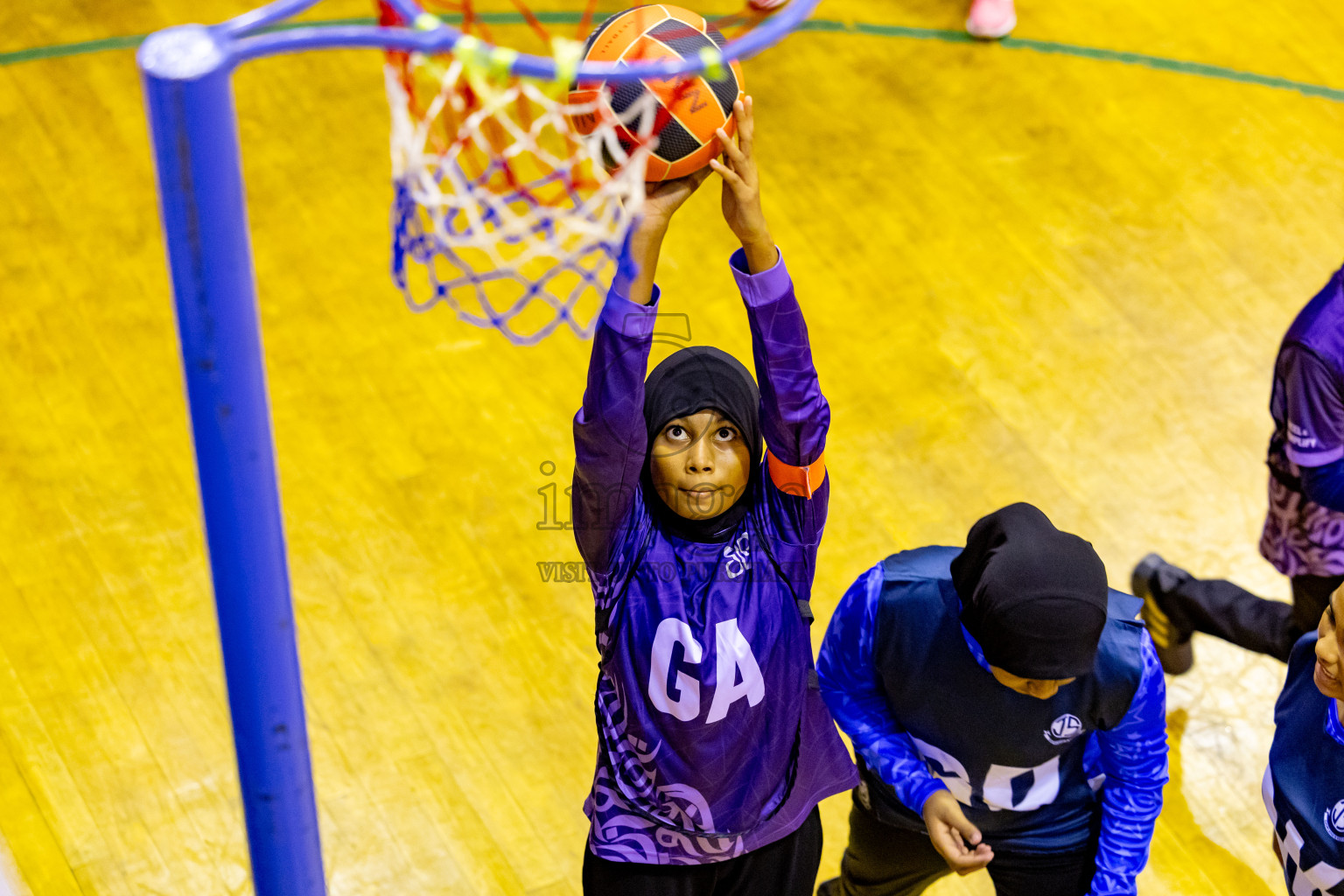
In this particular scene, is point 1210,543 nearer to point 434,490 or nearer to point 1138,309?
point 1138,309

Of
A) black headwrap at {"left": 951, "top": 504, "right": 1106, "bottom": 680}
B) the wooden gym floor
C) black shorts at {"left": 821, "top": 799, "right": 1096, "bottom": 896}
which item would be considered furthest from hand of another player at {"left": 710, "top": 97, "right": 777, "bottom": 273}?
the wooden gym floor

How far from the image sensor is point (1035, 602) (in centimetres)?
266

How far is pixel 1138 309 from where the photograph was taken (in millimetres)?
5156

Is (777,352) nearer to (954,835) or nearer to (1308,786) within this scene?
(954,835)

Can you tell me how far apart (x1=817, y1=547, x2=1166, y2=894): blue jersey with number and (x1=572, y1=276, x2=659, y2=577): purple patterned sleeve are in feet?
1.88

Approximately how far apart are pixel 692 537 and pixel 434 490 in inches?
76.7

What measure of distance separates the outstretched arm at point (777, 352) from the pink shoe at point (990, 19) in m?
3.75

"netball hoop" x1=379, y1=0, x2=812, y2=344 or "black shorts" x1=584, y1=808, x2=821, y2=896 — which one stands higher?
"netball hoop" x1=379, y1=0, x2=812, y2=344

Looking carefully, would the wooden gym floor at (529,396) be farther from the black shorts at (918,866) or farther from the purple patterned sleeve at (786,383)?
the purple patterned sleeve at (786,383)

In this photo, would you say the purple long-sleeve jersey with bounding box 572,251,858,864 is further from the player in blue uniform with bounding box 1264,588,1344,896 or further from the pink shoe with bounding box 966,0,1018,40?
the pink shoe with bounding box 966,0,1018,40

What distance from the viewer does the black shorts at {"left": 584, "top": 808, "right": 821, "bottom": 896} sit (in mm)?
2932

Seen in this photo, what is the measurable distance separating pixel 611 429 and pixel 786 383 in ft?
1.02

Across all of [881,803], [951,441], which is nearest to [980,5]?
Result: [951,441]

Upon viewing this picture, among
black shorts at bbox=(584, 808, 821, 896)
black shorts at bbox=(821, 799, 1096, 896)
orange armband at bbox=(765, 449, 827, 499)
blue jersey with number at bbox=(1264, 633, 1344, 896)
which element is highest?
orange armband at bbox=(765, 449, 827, 499)
